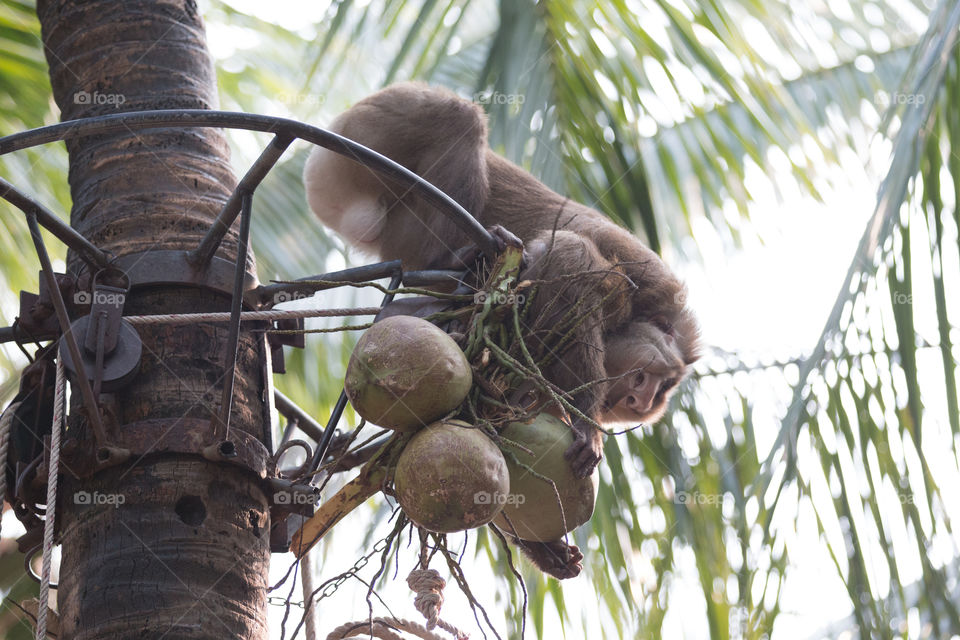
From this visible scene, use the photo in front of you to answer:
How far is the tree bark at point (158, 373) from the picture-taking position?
7.34 feet

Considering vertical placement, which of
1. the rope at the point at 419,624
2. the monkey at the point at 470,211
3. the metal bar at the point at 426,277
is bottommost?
the rope at the point at 419,624

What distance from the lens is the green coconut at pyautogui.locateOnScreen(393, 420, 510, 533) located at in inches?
79.0

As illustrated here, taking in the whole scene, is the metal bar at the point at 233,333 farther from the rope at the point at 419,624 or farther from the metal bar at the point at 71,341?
the rope at the point at 419,624

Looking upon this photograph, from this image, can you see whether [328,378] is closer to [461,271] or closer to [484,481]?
[461,271]

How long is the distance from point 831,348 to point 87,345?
82.5 inches

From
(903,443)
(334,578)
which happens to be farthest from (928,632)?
(334,578)

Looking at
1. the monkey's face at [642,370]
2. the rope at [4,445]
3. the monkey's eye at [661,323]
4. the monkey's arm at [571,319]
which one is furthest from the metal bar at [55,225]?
the monkey's eye at [661,323]

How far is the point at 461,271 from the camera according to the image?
3312 millimetres

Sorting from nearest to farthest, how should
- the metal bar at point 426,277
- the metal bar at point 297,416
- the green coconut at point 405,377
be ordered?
1. the green coconut at point 405,377
2. the metal bar at point 426,277
3. the metal bar at point 297,416

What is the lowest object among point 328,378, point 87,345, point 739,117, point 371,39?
point 87,345

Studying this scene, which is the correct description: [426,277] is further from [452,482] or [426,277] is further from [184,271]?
[452,482]

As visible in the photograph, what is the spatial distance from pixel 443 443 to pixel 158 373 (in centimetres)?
89

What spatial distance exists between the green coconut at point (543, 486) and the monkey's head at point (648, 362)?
1.04 m

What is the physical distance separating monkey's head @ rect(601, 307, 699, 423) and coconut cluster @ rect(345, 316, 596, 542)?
113cm
